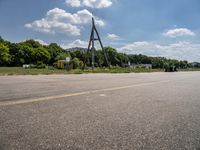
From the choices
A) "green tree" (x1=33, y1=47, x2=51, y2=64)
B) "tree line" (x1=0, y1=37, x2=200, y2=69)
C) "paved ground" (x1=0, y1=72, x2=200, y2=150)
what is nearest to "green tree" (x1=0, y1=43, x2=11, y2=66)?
"tree line" (x1=0, y1=37, x2=200, y2=69)

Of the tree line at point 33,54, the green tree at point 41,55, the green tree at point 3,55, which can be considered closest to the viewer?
Answer: the green tree at point 3,55

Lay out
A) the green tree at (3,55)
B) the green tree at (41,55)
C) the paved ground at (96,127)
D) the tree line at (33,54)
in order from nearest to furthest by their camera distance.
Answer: the paved ground at (96,127) < the green tree at (3,55) < the tree line at (33,54) < the green tree at (41,55)

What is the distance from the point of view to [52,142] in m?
2.95

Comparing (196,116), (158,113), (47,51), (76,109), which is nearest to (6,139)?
(76,109)

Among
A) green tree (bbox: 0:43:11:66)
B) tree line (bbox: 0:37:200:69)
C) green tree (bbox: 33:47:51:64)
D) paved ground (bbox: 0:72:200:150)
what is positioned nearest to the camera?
paved ground (bbox: 0:72:200:150)

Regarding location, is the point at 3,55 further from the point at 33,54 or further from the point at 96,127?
the point at 96,127

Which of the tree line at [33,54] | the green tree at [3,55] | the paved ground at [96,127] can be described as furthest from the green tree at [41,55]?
the paved ground at [96,127]

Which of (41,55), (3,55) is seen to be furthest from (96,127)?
(41,55)

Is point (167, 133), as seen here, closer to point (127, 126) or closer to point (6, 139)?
point (127, 126)

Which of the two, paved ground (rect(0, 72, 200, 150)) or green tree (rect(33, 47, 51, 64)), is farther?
green tree (rect(33, 47, 51, 64))

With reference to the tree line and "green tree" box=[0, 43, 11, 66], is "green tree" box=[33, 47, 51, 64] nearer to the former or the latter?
the tree line

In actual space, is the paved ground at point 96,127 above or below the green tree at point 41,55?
below

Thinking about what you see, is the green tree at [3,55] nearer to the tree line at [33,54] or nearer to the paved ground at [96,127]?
the tree line at [33,54]

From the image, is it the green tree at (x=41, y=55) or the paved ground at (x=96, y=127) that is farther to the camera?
the green tree at (x=41, y=55)
